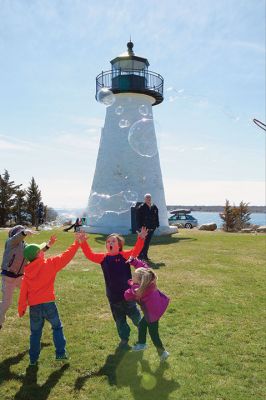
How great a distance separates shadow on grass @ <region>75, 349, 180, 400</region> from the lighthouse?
17.4 meters

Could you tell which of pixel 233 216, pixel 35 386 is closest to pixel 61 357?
pixel 35 386

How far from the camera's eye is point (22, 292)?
18.3 ft

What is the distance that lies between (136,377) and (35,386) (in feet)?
4.45

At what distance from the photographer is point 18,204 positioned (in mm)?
47562

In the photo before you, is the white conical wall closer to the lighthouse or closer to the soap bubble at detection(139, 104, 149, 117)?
the lighthouse

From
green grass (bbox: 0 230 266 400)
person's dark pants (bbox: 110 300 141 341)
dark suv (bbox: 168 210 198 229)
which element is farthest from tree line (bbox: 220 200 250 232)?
person's dark pants (bbox: 110 300 141 341)


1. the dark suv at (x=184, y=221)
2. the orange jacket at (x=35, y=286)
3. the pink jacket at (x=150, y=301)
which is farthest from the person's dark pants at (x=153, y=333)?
the dark suv at (x=184, y=221)

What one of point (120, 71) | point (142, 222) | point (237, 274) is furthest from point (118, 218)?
point (237, 274)

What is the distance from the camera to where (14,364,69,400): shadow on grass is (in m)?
4.75

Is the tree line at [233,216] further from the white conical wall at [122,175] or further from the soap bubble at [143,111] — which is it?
the soap bubble at [143,111]

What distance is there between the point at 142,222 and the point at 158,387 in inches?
305

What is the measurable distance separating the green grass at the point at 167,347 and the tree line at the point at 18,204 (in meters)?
36.4

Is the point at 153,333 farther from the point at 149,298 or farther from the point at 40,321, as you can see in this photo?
the point at 40,321

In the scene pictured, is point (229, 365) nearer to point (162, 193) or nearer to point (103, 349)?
point (103, 349)
